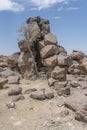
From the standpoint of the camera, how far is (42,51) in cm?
1962

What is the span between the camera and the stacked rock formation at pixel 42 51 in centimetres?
1834

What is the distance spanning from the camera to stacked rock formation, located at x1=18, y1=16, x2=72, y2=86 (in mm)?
18339

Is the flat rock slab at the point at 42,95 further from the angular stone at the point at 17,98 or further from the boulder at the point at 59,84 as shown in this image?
the boulder at the point at 59,84

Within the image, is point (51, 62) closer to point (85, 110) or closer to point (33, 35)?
point (33, 35)

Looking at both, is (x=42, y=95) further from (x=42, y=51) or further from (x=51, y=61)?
(x=42, y=51)

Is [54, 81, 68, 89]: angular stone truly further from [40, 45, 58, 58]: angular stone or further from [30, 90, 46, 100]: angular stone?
[40, 45, 58, 58]: angular stone

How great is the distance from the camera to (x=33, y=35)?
2045 centimetres

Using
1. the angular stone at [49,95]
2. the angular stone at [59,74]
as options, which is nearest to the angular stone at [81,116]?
the angular stone at [49,95]

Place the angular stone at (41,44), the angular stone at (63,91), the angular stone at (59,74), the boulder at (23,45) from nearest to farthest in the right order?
the angular stone at (63,91)
the angular stone at (59,74)
the angular stone at (41,44)
the boulder at (23,45)

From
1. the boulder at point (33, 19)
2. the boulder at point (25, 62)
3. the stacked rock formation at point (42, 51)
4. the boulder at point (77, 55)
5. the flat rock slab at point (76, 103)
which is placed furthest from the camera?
the boulder at point (77, 55)

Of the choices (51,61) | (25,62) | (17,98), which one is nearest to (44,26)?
(25,62)

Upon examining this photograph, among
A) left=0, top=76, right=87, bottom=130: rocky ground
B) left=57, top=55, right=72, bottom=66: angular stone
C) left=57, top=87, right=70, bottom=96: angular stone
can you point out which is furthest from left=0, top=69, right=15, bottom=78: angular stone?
left=57, top=87, right=70, bottom=96: angular stone

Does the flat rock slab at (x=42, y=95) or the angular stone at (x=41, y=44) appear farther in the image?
the angular stone at (x=41, y=44)

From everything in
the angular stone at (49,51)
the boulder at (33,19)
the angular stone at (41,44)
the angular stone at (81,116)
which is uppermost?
the boulder at (33,19)
